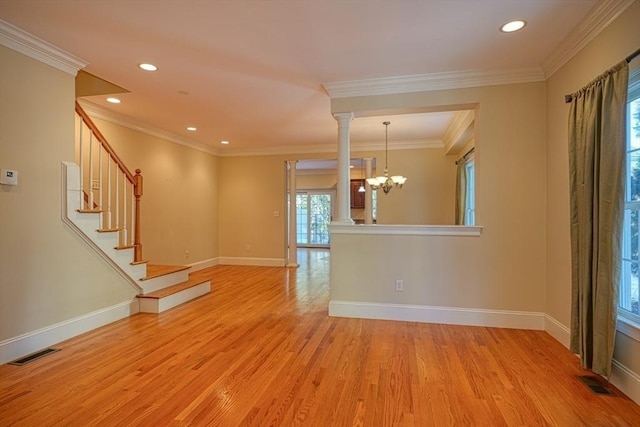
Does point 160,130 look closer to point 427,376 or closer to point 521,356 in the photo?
point 427,376

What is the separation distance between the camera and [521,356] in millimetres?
2617

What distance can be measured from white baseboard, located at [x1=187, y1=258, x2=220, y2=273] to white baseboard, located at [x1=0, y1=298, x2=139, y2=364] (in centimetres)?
263

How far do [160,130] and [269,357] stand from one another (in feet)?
14.8

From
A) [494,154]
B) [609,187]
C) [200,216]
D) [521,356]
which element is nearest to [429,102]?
[494,154]

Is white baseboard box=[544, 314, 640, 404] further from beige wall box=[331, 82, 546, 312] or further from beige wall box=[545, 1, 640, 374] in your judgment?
beige wall box=[331, 82, 546, 312]

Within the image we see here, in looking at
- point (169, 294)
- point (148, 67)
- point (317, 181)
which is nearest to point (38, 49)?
point (148, 67)

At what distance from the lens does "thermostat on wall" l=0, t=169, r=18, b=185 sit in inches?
97.3

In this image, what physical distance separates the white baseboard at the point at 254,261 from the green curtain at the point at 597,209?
17.8ft

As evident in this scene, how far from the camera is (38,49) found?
2.70 metres

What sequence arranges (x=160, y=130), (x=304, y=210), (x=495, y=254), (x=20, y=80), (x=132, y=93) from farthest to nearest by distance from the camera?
(x=304, y=210) → (x=160, y=130) → (x=132, y=93) → (x=495, y=254) → (x=20, y=80)

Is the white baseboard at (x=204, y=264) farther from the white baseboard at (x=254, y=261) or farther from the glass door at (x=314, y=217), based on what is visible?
the glass door at (x=314, y=217)

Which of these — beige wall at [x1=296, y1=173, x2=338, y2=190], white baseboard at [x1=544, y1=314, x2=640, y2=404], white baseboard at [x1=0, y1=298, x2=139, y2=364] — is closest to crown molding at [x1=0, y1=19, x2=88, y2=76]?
white baseboard at [x1=0, y1=298, x2=139, y2=364]

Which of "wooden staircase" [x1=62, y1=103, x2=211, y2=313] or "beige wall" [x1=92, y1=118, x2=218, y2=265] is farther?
"beige wall" [x1=92, y1=118, x2=218, y2=265]

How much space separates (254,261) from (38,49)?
520cm
